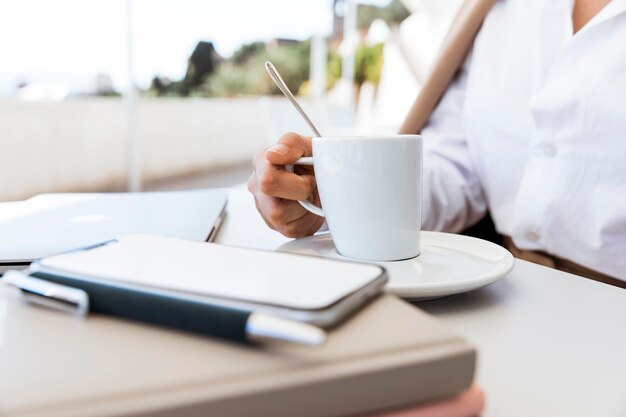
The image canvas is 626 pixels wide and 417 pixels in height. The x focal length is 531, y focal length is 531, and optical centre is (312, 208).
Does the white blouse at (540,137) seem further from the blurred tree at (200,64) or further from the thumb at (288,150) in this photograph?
the blurred tree at (200,64)

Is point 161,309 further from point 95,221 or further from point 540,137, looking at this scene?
point 540,137

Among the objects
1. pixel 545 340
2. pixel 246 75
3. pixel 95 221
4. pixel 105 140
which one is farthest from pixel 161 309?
pixel 246 75

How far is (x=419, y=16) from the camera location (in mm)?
2703

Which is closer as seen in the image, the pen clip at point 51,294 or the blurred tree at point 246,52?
the pen clip at point 51,294

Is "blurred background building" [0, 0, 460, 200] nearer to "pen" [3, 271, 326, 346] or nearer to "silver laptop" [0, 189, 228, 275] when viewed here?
"silver laptop" [0, 189, 228, 275]

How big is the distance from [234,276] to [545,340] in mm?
153

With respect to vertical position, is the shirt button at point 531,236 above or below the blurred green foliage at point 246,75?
below

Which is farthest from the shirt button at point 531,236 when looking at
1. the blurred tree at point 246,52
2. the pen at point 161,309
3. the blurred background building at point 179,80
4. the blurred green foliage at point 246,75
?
the blurred tree at point 246,52

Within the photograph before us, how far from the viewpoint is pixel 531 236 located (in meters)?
0.55

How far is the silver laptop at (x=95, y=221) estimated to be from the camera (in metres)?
0.37

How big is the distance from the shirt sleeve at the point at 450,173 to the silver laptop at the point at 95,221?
0.79ft

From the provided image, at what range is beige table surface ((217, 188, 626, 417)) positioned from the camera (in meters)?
0.20

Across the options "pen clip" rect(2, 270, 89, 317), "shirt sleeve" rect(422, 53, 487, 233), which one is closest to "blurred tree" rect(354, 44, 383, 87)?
"shirt sleeve" rect(422, 53, 487, 233)

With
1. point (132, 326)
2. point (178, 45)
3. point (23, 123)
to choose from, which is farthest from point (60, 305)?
point (178, 45)
